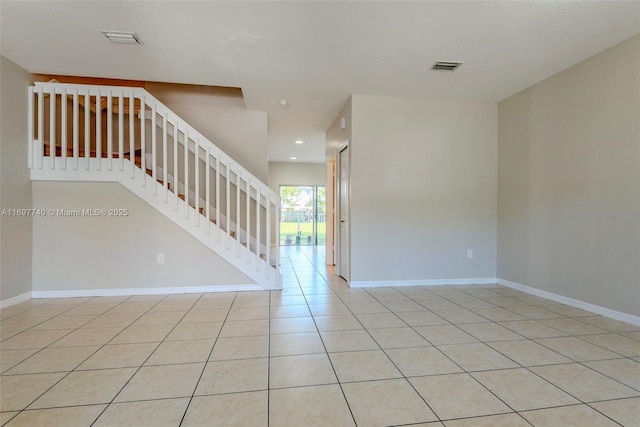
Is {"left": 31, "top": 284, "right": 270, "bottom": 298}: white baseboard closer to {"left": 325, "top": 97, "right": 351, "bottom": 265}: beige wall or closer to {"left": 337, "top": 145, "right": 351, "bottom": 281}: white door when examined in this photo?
{"left": 337, "top": 145, "right": 351, "bottom": 281}: white door

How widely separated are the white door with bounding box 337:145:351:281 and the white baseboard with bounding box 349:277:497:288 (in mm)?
240

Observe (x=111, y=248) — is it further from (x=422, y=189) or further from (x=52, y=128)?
(x=422, y=189)

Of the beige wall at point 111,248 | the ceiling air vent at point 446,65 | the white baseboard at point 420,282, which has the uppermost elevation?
the ceiling air vent at point 446,65

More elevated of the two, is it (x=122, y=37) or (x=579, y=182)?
(x=122, y=37)

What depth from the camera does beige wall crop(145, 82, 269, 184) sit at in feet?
15.1

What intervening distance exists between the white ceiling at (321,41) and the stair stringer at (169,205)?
3.62 feet

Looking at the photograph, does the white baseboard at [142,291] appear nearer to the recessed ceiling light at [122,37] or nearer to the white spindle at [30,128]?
the white spindle at [30,128]

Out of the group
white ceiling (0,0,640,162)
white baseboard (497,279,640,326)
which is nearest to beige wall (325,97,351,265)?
white ceiling (0,0,640,162)

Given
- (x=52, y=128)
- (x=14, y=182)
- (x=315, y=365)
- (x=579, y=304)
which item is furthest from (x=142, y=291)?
(x=579, y=304)

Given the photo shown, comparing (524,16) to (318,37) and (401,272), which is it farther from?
(401,272)

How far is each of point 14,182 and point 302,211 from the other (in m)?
6.94

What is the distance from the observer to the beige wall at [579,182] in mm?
2676

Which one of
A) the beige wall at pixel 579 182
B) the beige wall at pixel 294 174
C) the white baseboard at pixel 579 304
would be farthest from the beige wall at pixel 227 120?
the beige wall at pixel 294 174

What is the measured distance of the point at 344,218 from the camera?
4398 millimetres
